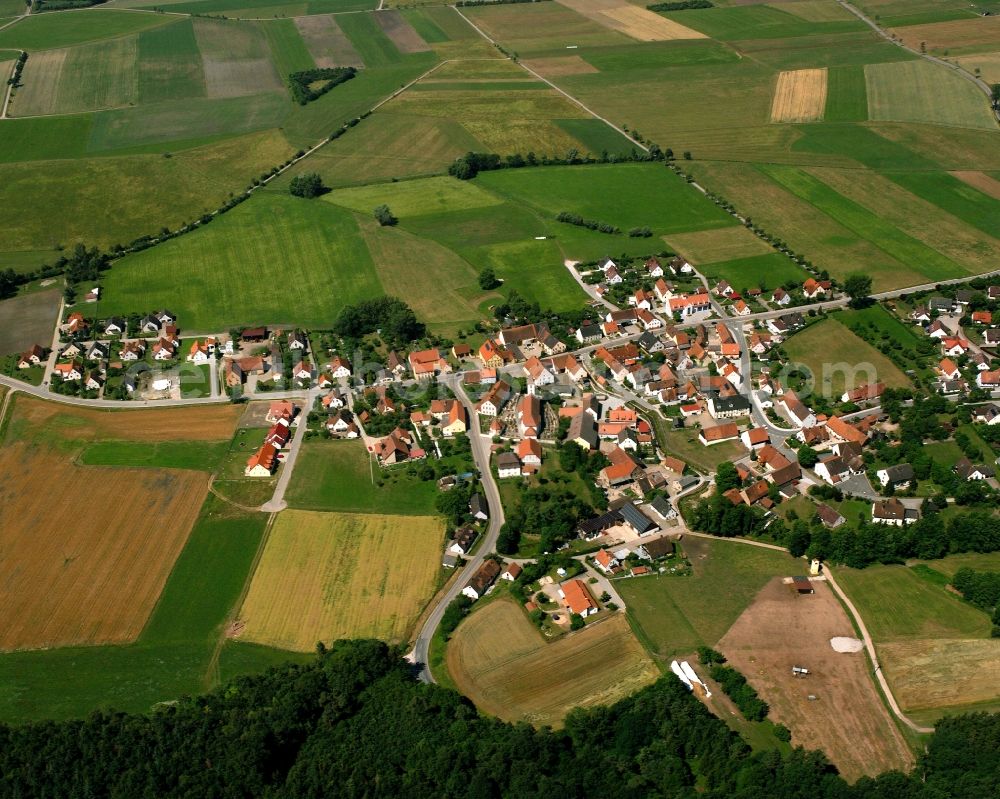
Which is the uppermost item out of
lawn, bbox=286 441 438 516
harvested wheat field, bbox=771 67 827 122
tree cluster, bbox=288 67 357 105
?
harvested wheat field, bbox=771 67 827 122

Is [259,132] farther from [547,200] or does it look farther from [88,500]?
[88,500]

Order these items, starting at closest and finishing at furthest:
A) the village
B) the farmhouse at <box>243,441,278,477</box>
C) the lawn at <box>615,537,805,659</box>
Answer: the lawn at <box>615,537,805,659</box> → the village → the farmhouse at <box>243,441,278,477</box>

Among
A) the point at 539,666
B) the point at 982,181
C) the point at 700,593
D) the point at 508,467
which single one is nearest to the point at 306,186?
the point at 508,467

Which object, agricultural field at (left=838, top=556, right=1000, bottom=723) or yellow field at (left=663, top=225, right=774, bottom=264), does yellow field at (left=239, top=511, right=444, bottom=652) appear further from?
yellow field at (left=663, top=225, right=774, bottom=264)

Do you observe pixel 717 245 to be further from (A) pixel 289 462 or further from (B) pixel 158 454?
(B) pixel 158 454

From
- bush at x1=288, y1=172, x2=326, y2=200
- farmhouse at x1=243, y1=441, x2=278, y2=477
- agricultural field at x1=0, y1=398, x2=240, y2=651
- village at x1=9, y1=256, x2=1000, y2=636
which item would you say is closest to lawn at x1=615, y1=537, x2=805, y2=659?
village at x1=9, y1=256, x2=1000, y2=636

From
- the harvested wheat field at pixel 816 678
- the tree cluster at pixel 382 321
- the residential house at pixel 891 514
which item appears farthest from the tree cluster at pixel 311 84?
the harvested wheat field at pixel 816 678

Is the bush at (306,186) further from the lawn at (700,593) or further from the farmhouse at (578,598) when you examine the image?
the farmhouse at (578,598)
